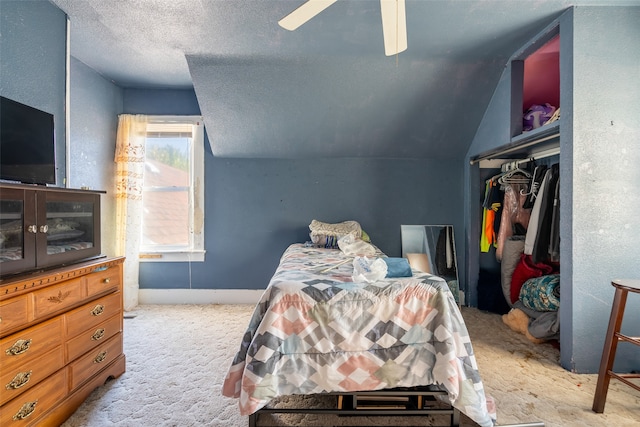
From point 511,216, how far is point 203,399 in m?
3.35

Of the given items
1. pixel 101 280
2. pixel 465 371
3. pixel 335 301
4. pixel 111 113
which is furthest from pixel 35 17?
pixel 465 371

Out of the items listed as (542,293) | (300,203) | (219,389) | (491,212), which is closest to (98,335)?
(219,389)

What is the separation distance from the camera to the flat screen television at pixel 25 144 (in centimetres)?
162

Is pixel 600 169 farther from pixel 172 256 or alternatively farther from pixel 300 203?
pixel 172 256

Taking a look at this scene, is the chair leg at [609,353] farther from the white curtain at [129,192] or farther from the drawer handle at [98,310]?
the white curtain at [129,192]

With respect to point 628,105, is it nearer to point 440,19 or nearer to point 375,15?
point 440,19

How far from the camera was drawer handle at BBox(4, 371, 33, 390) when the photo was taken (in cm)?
127

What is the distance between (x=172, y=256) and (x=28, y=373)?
2.21 metres

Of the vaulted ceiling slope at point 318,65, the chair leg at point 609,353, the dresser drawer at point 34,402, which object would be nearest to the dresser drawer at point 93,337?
the dresser drawer at point 34,402

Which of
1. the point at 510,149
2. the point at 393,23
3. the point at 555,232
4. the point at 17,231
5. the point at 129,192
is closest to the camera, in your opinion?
the point at 17,231

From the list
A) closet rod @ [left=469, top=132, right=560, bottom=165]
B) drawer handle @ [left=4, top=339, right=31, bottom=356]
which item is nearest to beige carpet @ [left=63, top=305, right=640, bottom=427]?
drawer handle @ [left=4, top=339, right=31, bottom=356]

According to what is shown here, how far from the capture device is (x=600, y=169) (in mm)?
2035

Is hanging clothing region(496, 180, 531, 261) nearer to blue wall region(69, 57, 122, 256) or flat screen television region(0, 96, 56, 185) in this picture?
flat screen television region(0, 96, 56, 185)

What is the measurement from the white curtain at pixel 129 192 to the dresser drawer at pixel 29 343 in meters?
1.98
